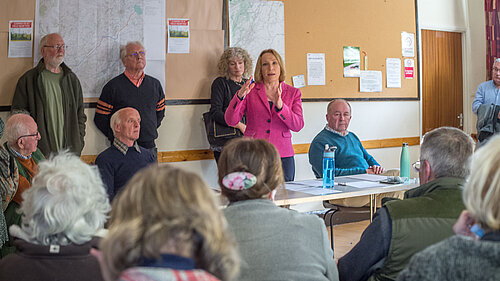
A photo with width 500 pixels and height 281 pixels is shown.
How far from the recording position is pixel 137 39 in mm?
4621

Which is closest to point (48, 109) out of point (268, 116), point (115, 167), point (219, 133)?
point (115, 167)

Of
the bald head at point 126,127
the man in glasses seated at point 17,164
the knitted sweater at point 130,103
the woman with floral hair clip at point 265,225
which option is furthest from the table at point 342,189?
the knitted sweater at point 130,103

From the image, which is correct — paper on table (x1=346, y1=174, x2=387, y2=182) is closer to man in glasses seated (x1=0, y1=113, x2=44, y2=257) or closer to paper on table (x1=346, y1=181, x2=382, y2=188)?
paper on table (x1=346, y1=181, x2=382, y2=188)

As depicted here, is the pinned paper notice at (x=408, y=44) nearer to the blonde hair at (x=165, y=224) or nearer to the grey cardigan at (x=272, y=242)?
the grey cardigan at (x=272, y=242)

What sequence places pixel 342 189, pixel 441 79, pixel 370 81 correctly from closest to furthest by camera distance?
pixel 342 189, pixel 370 81, pixel 441 79

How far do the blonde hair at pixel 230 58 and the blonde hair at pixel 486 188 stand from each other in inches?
147

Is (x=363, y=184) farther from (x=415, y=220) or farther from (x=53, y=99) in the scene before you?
(x=53, y=99)

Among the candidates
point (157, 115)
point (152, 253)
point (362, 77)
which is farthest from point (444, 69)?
point (152, 253)

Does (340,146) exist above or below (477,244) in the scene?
above

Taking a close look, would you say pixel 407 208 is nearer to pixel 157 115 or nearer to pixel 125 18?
pixel 157 115

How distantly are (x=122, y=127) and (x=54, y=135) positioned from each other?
1.03 meters

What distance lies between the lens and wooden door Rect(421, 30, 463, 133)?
6672 millimetres

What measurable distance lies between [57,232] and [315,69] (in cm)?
444

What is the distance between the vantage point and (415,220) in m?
1.70
